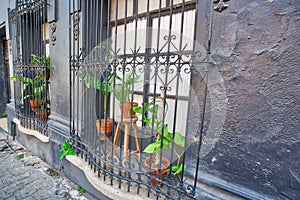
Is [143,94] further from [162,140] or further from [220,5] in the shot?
[220,5]

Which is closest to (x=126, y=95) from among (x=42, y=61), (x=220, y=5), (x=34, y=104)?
(x=220, y=5)

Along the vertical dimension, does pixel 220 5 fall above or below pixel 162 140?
above

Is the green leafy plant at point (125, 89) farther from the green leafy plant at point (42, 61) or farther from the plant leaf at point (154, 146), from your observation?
the green leafy plant at point (42, 61)

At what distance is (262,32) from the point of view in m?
1.09

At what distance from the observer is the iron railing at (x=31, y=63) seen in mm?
3287

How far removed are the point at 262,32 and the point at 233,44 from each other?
0.58 ft

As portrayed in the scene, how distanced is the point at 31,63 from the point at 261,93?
4.08 metres

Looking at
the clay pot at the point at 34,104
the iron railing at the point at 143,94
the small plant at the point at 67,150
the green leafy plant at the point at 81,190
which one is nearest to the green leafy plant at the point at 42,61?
the clay pot at the point at 34,104

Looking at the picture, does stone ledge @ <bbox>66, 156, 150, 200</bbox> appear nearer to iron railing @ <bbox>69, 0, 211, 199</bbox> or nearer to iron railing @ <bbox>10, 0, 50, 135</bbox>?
iron railing @ <bbox>69, 0, 211, 199</bbox>

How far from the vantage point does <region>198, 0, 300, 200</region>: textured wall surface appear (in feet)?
3.36

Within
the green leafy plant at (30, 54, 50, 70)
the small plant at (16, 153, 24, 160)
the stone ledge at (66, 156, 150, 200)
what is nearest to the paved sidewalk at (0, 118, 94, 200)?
the small plant at (16, 153, 24, 160)

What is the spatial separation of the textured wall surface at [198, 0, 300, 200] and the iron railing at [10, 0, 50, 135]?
3194mm

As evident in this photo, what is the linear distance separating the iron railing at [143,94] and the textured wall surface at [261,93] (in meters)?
0.22

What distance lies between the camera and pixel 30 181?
2760mm
